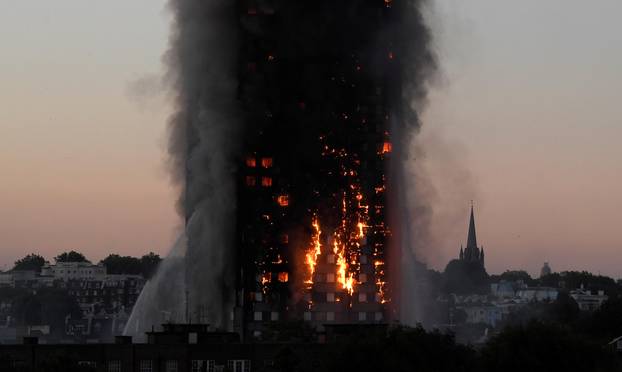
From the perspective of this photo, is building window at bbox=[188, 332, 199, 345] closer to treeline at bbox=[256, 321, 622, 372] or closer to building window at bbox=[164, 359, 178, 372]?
building window at bbox=[164, 359, 178, 372]

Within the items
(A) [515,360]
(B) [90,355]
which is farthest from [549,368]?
(B) [90,355]

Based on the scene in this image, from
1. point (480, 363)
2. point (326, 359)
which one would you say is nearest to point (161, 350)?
point (326, 359)

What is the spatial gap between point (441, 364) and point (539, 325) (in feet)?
36.0

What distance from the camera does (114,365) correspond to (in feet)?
540

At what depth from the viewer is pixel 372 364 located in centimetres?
15275

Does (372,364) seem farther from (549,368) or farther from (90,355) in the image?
(90,355)

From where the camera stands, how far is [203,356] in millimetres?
166125

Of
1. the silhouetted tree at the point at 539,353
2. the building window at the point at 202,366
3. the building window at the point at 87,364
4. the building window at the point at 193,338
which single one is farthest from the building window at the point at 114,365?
the silhouetted tree at the point at 539,353

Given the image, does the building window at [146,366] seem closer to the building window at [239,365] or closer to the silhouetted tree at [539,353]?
the building window at [239,365]

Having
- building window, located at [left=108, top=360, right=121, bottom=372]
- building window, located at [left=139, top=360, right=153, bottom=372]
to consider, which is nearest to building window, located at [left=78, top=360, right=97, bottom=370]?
building window, located at [left=108, top=360, right=121, bottom=372]

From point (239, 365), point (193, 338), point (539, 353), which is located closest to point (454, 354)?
point (539, 353)

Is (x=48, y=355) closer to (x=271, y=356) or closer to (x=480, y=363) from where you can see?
(x=271, y=356)

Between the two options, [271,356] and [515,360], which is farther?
[271,356]

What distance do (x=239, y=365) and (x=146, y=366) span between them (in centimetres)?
773
